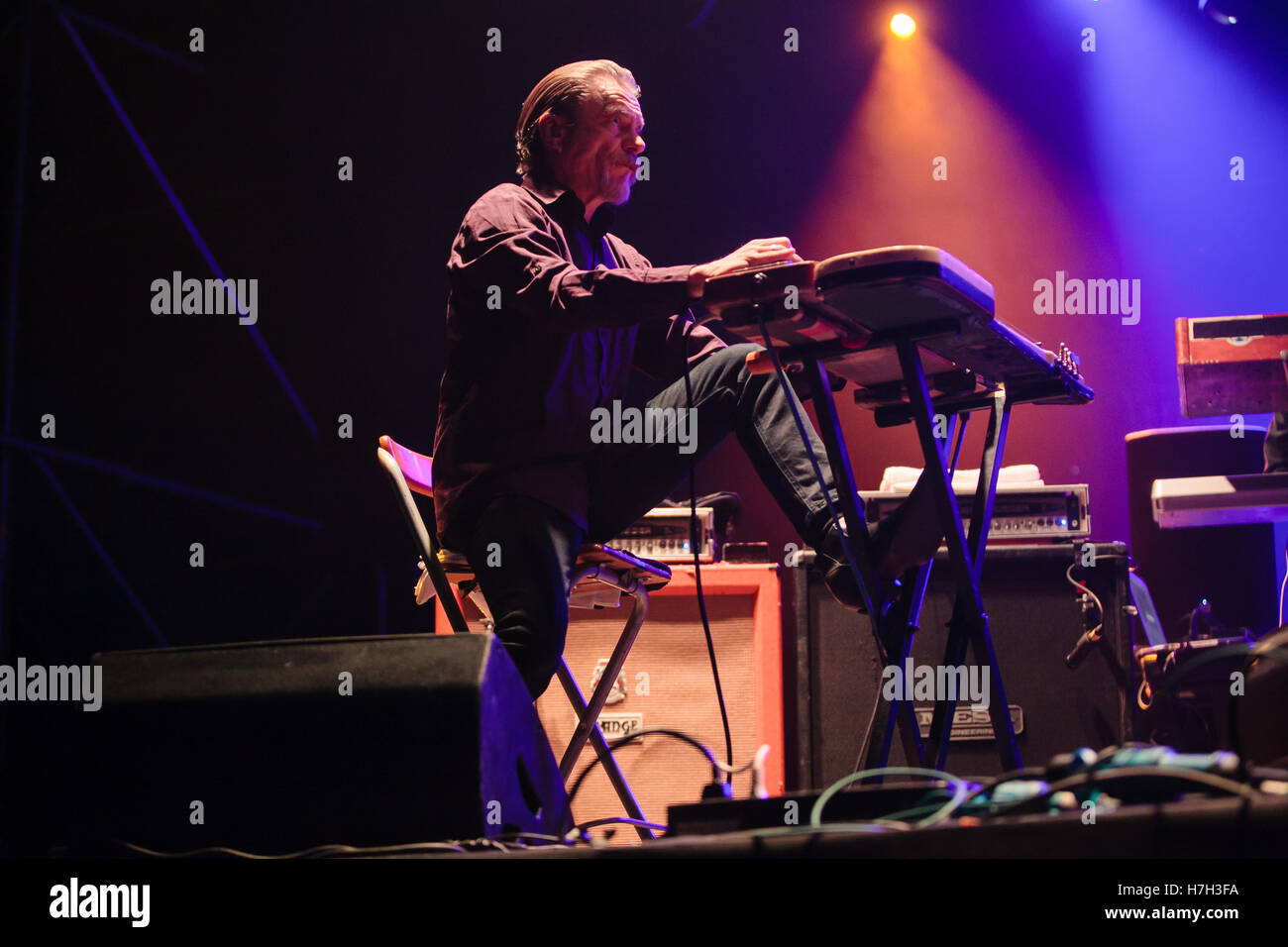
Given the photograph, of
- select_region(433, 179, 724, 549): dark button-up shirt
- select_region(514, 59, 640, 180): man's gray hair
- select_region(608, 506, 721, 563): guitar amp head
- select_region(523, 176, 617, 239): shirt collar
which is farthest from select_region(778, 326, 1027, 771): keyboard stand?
select_region(608, 506, 721, 563): guitar amp head

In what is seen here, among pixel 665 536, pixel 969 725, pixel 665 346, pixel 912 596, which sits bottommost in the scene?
pixel 969 725

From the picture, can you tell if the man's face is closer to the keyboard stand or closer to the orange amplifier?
the keyboard stand

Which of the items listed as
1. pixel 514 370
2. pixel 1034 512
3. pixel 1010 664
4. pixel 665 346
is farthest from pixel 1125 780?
pixel 1034 512

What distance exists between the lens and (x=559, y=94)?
2367 millimetres

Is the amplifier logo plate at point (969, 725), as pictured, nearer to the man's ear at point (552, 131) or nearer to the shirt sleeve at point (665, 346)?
the shirt sleeve at point (665, 346)

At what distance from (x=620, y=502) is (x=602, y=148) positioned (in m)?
0.75

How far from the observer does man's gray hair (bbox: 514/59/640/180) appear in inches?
92.4

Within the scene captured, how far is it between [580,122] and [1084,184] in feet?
8.51

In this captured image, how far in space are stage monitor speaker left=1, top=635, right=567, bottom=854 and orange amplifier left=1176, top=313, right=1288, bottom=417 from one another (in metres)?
1.78

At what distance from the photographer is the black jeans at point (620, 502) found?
1.93m

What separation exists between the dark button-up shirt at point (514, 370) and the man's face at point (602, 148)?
0.16 metres

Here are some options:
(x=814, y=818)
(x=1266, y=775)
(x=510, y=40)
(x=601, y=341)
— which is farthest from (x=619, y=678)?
(x=510, y=40)

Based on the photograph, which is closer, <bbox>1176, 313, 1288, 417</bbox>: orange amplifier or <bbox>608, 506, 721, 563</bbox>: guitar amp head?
<bbox>1176, 313, 1288, 417</bbox>: orange amplifier

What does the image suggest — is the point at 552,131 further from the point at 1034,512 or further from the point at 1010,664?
the point at 1010,664
